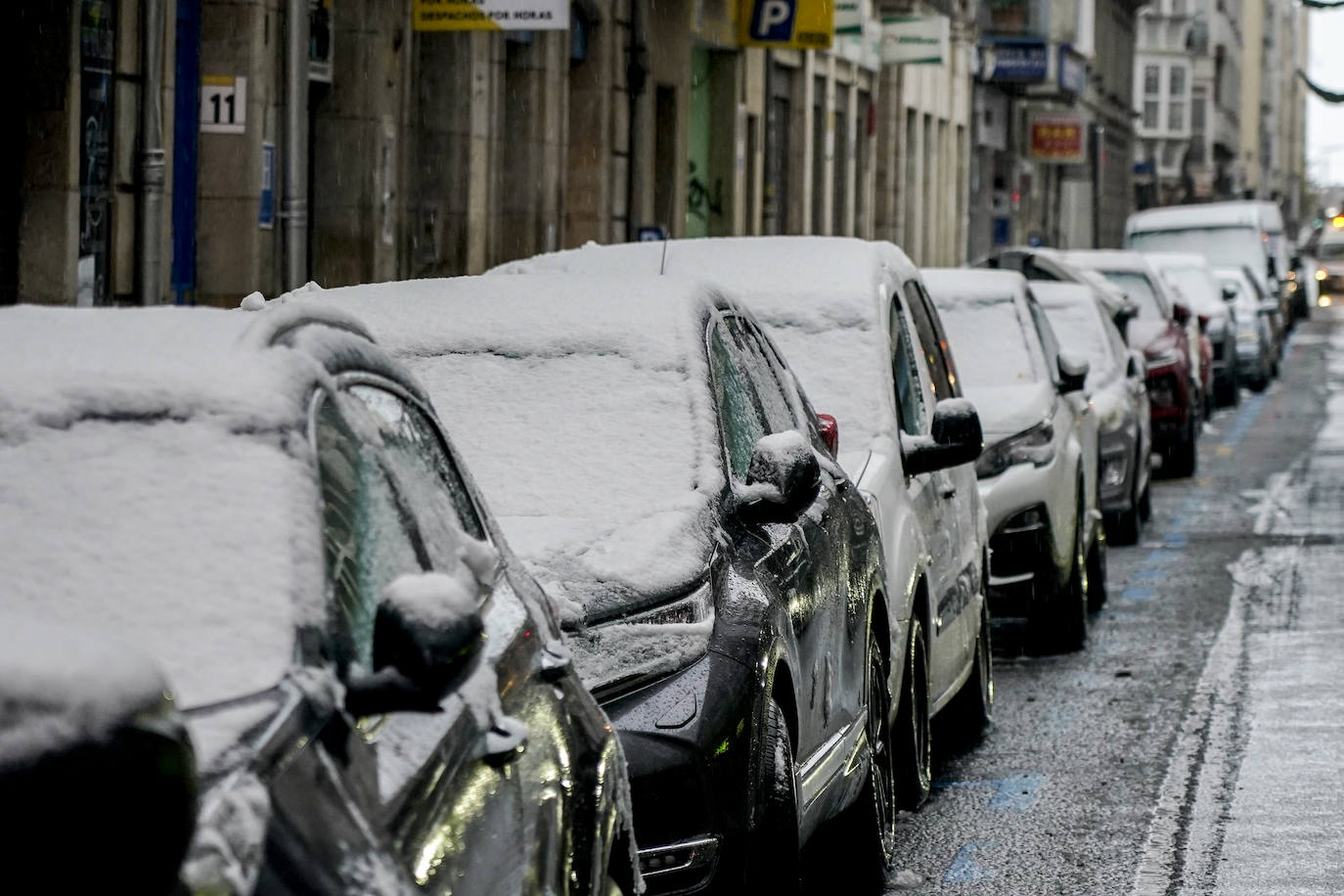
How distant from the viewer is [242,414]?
3168mm

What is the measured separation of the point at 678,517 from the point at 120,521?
2.87 metres

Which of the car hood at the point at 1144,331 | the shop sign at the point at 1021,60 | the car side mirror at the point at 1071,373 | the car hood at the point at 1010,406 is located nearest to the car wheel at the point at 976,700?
the car hood at the point at 1010,406

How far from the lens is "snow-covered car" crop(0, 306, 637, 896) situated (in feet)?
7.23

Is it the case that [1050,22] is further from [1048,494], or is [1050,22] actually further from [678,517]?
[678,517]

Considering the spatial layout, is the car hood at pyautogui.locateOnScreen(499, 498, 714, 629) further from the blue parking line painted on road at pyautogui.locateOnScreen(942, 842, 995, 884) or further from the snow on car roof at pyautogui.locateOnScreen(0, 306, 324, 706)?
the snow on car roof at pyautogui.locateOnScreen(0, 306, 324, 706)

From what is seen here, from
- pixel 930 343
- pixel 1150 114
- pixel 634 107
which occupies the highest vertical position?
pixel 1150 114

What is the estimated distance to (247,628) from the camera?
289 cm

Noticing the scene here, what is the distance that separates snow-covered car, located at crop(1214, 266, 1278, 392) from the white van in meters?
6.71

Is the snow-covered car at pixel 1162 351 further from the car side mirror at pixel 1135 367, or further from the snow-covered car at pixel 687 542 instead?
the snow-covered car at pixel 687 542

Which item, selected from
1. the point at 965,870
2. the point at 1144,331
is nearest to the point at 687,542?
the point at 965,870

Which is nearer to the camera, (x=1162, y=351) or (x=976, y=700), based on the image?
(x=976, y=700)

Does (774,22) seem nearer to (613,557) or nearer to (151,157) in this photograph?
(151,157)

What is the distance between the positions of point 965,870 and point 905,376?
6.51ft

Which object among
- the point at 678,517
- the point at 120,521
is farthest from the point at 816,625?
the point at 120,521
